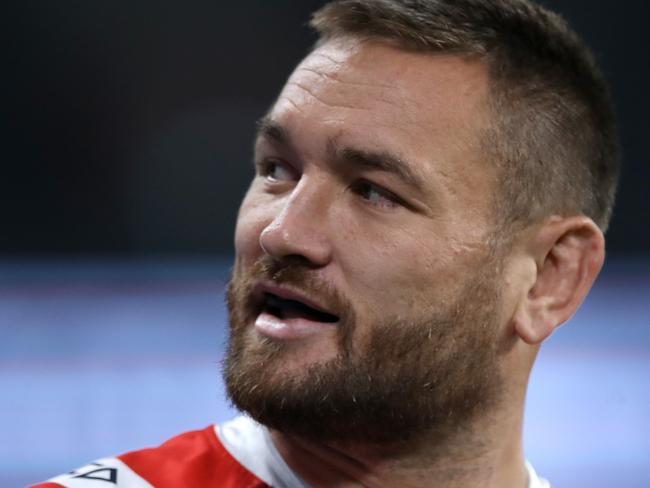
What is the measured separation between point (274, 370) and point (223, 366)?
6.2 inches

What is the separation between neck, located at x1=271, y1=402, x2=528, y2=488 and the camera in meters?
1.87

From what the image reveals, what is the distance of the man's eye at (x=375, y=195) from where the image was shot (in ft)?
6.00

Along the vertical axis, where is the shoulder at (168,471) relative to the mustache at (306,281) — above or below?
below

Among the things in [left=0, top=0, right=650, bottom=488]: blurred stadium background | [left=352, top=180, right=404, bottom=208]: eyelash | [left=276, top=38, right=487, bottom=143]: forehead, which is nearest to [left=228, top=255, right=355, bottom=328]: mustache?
[left=352, top=180, right=404, bottom=208]: eyelash

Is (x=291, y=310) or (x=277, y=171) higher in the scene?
(x=277, y=171)

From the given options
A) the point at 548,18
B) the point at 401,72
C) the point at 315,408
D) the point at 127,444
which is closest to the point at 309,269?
the point at 315,408

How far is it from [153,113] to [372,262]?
2.45 meters

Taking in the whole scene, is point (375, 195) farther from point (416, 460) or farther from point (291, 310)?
point (416, 460)

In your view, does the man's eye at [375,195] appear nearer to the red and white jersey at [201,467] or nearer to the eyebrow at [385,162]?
the eyebrow at [385,162]

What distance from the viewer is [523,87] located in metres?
1.96

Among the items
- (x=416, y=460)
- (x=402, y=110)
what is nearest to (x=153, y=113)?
(x=402, y=110)

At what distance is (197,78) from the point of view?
4.14m

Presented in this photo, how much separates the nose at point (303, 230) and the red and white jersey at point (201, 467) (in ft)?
1.41

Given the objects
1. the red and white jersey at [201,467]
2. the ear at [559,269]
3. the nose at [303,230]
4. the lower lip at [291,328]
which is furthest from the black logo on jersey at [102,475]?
the ear at [559,269]
